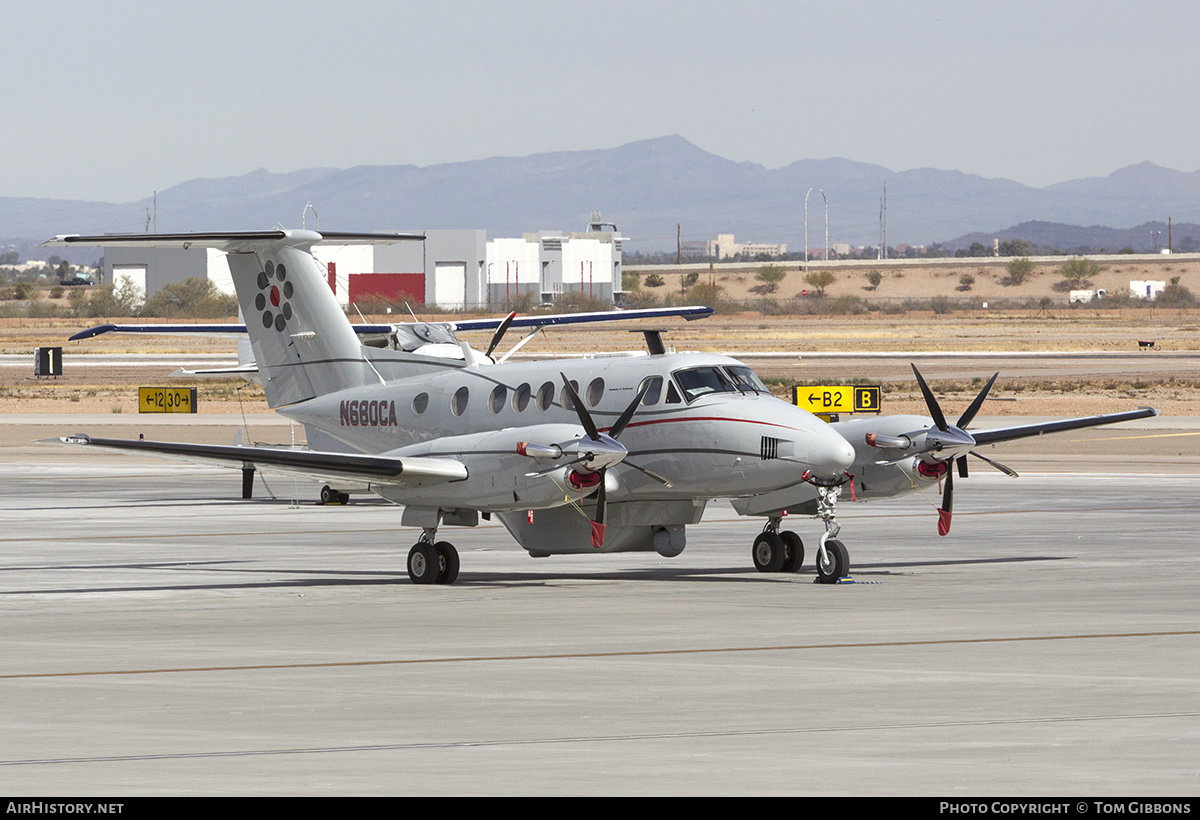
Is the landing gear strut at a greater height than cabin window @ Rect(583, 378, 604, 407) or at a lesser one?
lesser

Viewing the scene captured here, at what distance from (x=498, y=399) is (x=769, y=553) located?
15.8 feet

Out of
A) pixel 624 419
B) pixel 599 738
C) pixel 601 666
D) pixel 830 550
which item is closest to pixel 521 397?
pixel 624 419

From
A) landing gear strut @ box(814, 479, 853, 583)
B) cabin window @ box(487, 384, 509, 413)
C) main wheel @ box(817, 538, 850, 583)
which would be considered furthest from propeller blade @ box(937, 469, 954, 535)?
cabin window @ box(487, 384, 509, 413)

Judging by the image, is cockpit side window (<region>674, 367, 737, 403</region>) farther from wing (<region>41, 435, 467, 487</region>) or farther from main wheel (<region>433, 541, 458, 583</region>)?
main wheel (<region>433, 541, 458, 583</region>)

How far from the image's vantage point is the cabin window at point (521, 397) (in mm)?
24266

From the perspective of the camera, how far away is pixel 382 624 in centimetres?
1866

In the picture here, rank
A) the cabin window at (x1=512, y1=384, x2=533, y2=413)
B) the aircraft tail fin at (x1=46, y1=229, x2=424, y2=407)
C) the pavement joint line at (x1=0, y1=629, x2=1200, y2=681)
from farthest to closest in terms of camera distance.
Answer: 1. the aircraft tail fin at (x1=46, y1=229, x2=424, y2=407)
2. the cabin window at (x1=512, y1=384, x2=533, y2=413)
3. the pavement joint line at (x1=0, y1=629, x2=1200, y2=681)

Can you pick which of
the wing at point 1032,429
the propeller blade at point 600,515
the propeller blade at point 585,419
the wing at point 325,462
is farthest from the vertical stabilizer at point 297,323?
the wing at point 1032,429

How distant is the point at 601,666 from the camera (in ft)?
49.5

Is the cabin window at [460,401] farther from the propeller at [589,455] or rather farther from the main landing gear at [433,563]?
the propeller at [589,455]

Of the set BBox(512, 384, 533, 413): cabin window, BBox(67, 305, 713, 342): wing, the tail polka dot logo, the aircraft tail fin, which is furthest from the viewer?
BBox(67, 305, 713, 342): wing

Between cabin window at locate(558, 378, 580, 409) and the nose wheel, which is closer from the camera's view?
cabin window at locate(558, 378, 580, 409)

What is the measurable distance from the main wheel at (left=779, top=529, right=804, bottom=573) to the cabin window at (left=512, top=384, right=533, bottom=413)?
14.5ft

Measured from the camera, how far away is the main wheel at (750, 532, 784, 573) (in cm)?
2405
